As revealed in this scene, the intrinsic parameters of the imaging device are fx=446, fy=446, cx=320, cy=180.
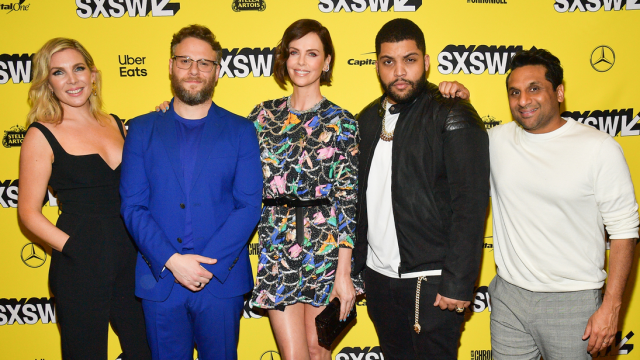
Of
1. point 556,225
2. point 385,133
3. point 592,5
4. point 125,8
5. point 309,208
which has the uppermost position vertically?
point 125,8

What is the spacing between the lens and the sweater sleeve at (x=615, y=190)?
222 cm

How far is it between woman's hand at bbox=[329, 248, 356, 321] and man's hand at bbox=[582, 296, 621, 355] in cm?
123

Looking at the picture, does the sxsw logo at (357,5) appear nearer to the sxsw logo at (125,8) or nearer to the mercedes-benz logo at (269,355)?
the sxsw logo at (125,8)

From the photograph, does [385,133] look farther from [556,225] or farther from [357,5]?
[357,5]

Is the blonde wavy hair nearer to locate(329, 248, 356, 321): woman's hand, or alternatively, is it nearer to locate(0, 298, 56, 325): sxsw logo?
locate(0, 298, 56, 325): sxsw logo

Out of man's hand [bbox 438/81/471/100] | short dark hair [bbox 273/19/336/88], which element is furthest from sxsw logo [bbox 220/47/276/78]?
man's hand [bbox 438/81/471/100]

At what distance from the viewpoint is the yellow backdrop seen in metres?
3.49

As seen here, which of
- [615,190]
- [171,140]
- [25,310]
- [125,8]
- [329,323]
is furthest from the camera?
[25,310]

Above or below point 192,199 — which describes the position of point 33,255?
below

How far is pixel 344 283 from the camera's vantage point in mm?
2613

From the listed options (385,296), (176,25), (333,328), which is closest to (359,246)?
(385,296)

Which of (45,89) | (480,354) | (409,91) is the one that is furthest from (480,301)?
(45,89)

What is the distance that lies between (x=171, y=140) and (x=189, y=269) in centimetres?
74

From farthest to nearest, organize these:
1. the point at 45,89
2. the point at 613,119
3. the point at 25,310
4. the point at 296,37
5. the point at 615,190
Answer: the point at 25,310 → the point at 613,119 → the point at 45,89 → the point at 296,37 → the point at 615,190
